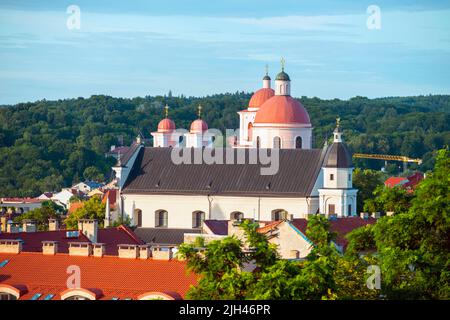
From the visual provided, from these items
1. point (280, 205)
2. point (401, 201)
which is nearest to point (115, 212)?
point (280, 205)

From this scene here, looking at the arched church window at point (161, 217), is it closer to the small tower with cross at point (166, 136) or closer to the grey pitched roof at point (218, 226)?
the grey pitched roof at point (218, 226)

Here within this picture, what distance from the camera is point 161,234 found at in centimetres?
7844

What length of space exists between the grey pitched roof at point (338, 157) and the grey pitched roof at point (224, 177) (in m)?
0.97

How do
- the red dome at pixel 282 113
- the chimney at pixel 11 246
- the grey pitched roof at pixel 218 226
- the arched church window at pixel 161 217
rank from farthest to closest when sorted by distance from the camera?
the red dome at pixel 282 113 < the arched church window at pixel 161 217 < the grey pitched roof at pixel 218 226 < the chimney at pixel 11 246

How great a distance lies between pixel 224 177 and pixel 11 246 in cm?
3421

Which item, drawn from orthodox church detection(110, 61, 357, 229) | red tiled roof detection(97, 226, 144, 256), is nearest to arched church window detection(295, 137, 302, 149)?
orthodox church detection(110, 61, 357, 229)

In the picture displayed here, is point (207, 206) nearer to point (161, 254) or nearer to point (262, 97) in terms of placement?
point (262, 97)

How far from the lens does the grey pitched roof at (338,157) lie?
256 feet


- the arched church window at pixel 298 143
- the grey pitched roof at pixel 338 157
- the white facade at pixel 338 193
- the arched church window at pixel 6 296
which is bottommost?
the arched church window at pixel 6 296

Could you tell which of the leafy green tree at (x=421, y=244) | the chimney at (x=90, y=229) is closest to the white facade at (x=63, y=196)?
the chimney at (x=90, y=229)

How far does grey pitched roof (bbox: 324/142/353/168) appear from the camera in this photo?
7806 cm
